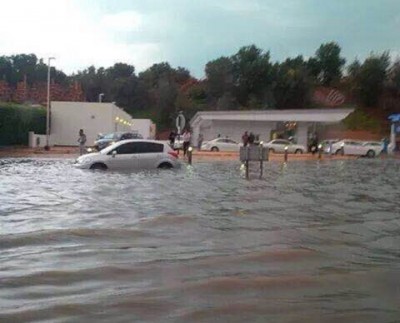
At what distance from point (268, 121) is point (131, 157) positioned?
38099 millimetres

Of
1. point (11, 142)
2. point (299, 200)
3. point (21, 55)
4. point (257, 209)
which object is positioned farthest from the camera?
point (21, 55)

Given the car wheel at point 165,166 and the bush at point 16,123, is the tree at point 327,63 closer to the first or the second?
the bush at point 16,123

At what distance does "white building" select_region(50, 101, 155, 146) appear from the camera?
56.4m

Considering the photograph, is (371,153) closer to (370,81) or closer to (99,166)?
(370,81)

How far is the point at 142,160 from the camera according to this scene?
2583cm

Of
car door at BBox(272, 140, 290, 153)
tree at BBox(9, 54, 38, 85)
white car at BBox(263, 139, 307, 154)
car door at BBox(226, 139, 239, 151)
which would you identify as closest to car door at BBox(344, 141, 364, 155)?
white car at BBox(263, 139, 307, 154)

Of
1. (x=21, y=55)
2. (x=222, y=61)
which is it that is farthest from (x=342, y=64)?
(x=21, y=55)

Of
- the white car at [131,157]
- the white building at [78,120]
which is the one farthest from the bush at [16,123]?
the white car at [131,157]

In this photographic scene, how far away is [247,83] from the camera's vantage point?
291 feet

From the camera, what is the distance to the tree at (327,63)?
98.5 meters

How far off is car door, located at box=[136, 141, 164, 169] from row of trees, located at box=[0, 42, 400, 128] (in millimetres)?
57017

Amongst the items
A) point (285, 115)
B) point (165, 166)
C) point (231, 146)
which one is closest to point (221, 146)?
point (231, 146)

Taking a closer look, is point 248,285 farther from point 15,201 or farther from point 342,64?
point 342,64

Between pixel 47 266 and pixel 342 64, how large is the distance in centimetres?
9488
